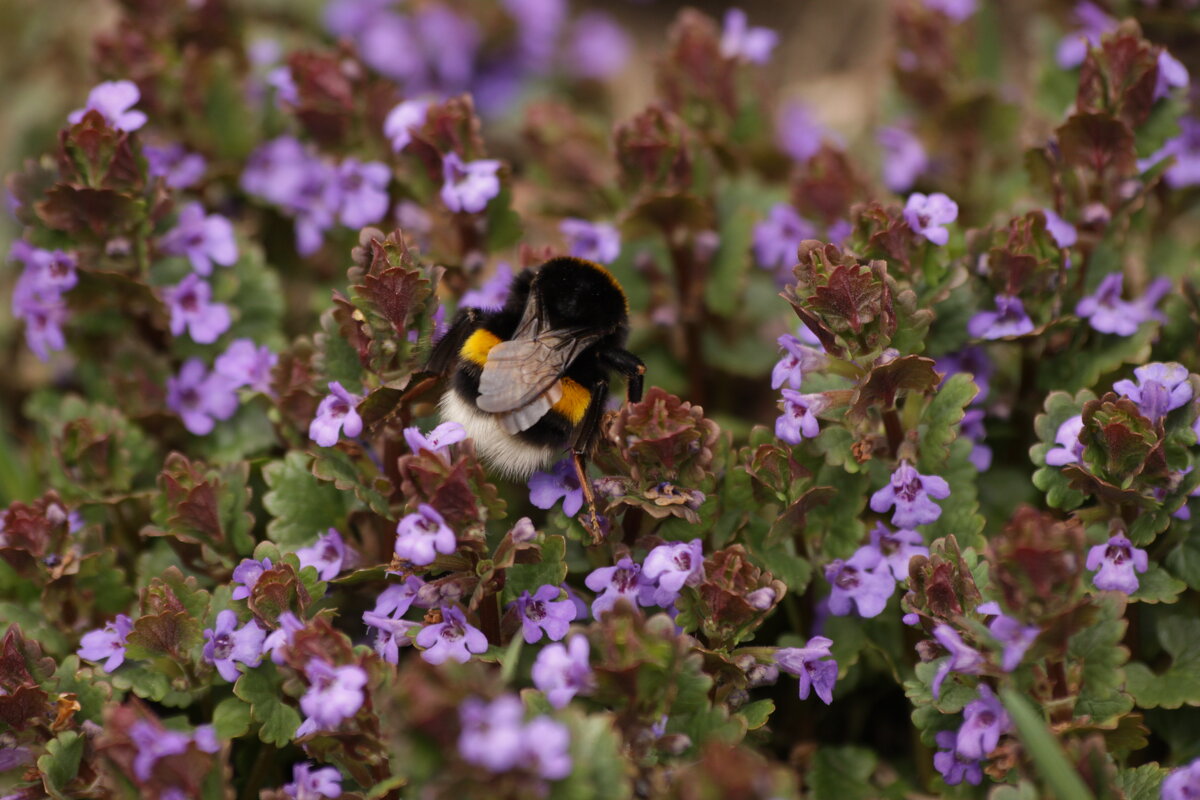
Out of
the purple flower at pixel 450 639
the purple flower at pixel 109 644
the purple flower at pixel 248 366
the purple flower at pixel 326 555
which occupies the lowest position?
the purple flower at pixel 109 644

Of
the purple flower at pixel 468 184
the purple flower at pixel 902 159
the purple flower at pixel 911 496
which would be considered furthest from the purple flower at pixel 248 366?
the purple flower at pixel 902 159

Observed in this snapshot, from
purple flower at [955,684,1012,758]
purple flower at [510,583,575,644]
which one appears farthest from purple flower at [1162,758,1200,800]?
purple flower at [510,583,575,644]

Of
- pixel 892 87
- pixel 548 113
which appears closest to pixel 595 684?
pixel 548 113

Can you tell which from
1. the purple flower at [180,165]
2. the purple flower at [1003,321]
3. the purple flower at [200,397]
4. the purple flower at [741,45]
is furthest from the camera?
the purple flower at [741,45]

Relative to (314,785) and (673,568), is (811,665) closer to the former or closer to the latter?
(673,568)

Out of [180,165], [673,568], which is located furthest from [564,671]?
[180,165]

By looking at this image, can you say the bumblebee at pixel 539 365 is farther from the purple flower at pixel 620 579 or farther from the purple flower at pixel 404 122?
the purple flower at pixel 404 122

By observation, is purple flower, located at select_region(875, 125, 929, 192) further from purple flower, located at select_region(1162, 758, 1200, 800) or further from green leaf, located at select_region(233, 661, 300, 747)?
green leaf, located at select_region(233, 661, 300, 747)
